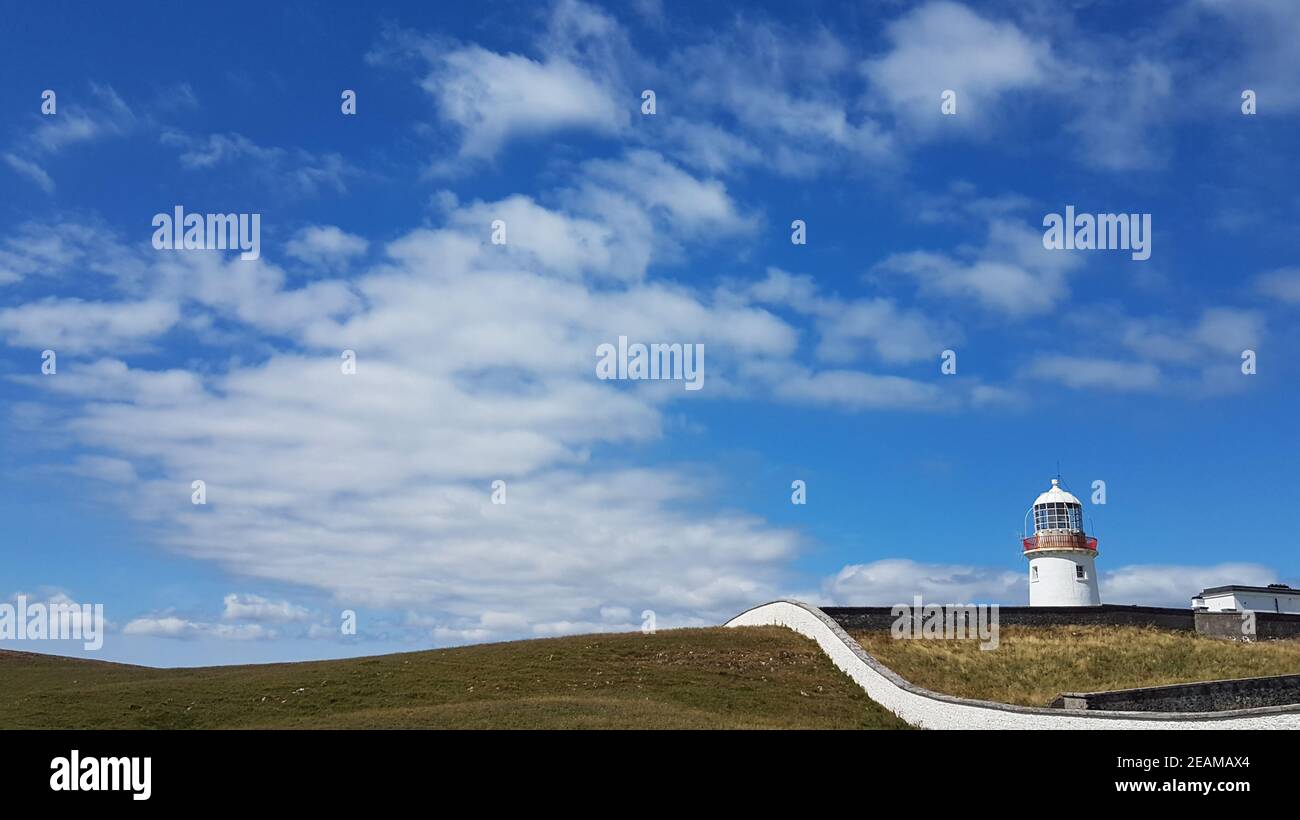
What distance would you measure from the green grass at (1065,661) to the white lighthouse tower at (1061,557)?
4539 mm

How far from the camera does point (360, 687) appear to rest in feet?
129

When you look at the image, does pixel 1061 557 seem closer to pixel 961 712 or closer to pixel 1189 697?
pixel 1189 697

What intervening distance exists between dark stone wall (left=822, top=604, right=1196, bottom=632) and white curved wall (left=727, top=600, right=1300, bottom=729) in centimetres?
314

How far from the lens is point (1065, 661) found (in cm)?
4634

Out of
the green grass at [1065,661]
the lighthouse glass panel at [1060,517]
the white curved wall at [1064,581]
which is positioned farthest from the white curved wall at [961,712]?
the lighthouse glass panel at [1060,517]

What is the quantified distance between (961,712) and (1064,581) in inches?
1238

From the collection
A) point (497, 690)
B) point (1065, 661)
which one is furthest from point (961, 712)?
point (497, 690)

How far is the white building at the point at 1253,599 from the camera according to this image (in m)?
58.8

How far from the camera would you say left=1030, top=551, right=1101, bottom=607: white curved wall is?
→ 59.0m
